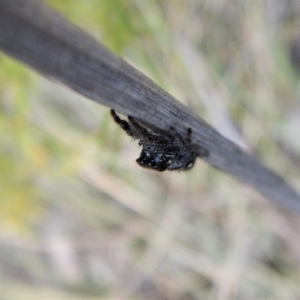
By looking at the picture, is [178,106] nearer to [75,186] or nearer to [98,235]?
[75,186]

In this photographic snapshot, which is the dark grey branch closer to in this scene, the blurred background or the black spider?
the black spider

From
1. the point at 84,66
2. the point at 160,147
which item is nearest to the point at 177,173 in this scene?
the point at 160,147

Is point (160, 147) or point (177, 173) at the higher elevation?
point (177, 173)

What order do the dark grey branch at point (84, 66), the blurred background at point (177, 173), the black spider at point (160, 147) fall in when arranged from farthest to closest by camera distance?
the blurred background at point (177, 173) < the black spider at point (160, 147) < the dark grey branch at point (84, 66)

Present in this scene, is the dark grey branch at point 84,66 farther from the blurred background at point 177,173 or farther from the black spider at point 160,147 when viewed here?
the blurred background at point 177,173

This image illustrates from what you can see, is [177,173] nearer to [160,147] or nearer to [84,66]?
[160,147]

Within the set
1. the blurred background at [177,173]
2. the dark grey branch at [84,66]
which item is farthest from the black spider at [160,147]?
the blurred background at [177,173]

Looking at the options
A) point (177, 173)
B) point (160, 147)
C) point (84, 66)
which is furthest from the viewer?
point (177, 173)
